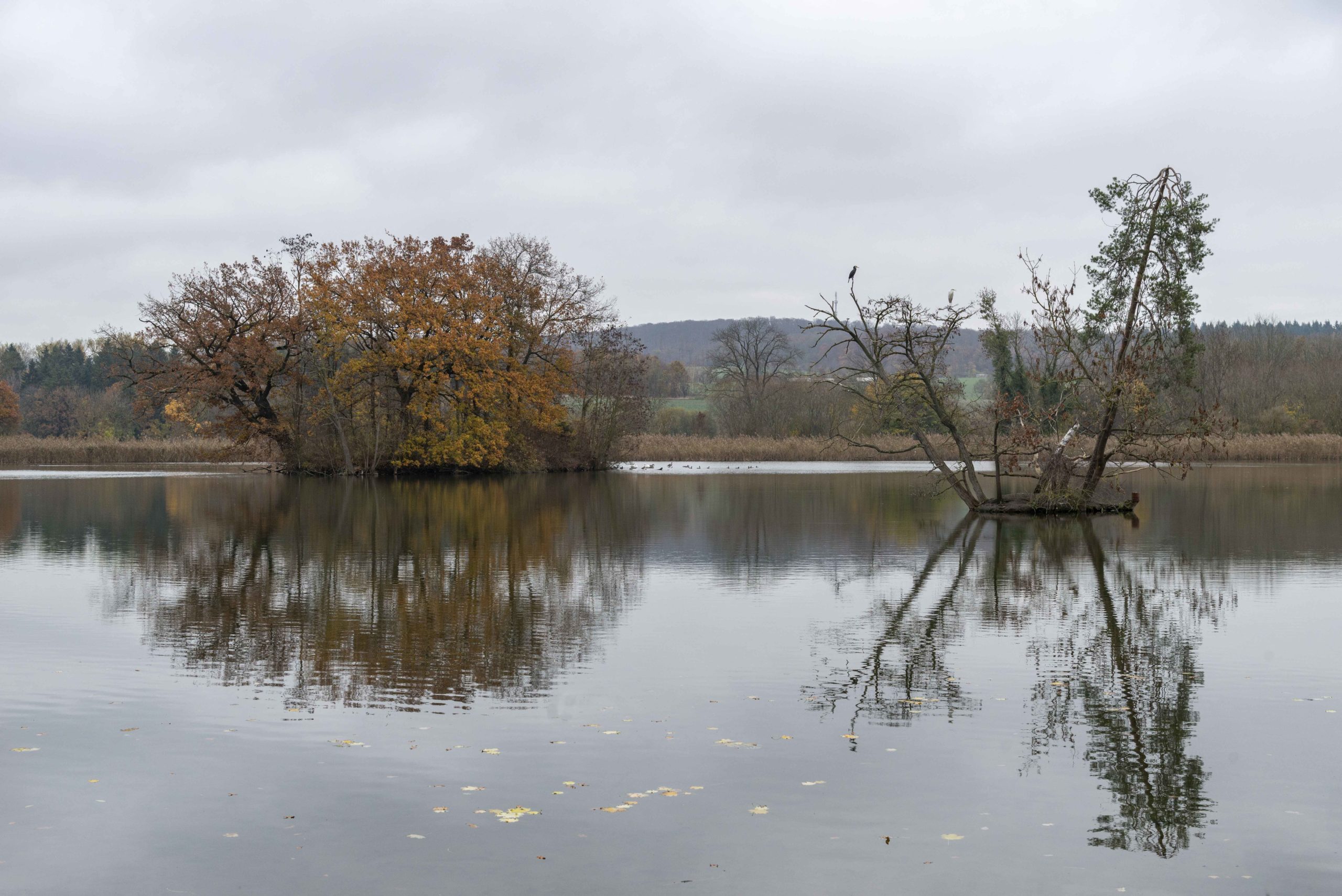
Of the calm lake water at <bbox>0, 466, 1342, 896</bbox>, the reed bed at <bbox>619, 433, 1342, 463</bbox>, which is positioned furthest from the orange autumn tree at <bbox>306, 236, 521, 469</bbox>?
the calm lake water at <bbox>0, 466, 1342, 896</bbox>

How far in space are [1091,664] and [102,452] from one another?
241 ft

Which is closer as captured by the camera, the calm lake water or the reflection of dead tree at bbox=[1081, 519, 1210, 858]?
the calm lake water

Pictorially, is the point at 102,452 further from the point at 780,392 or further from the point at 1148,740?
the point at 1148,740

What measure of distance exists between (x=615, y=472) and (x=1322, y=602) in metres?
46.1

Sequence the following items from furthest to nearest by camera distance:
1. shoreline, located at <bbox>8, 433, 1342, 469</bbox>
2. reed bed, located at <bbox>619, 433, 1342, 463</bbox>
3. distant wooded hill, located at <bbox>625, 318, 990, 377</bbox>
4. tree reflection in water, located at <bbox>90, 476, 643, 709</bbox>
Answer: distant wooded hill, located at <bbox>625, 318, 990, 377</bbox> → shoreline, located at <bbox>8, 433, 1342, 469</bbox> → reed bed, located at <bbox>619, 433, 1342, 463</bbox> → tree reflection in water, located at <bbox>90, 476, 643, 709</bbox>

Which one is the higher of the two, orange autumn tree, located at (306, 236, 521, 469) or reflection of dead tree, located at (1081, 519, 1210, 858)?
orange autumn tree, located at (306, 236, 521, 469)

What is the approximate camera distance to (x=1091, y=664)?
10.3 metres

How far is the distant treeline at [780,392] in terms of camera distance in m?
75.3

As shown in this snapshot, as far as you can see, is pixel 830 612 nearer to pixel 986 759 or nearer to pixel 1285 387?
pixel 986 759

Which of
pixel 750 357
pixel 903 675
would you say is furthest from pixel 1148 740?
pixel 750 357

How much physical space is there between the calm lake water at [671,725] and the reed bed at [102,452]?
192 feet

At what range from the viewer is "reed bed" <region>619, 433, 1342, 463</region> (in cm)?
6412

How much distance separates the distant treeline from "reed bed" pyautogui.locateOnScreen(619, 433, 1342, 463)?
3.26 metres

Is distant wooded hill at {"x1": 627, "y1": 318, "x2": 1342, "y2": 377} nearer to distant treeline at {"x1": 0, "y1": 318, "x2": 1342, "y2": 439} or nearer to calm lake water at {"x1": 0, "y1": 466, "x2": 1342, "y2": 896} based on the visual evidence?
distant treeline at {"x1": 0, "y1": 318, "x2": 1342, "y2": 439}
